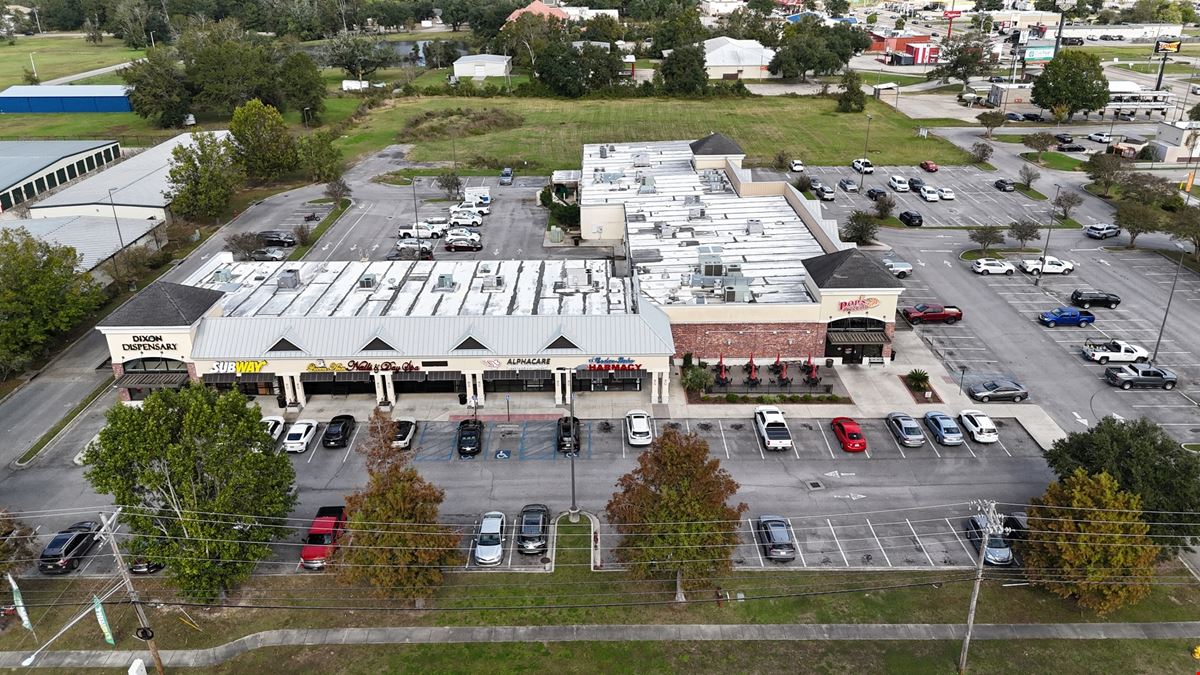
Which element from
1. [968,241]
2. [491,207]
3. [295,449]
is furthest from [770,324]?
[491,207]

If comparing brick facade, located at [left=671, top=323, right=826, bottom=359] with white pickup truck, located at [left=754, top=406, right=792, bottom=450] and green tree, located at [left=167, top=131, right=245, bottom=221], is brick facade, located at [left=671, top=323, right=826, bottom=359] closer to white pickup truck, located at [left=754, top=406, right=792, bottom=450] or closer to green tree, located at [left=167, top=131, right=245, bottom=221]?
white pickup truck, located at [left=754, top=406, right=792, bottom=450]

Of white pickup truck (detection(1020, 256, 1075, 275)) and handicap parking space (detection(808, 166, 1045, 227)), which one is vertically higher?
handicap parking space (detection(808, 166, 1045, 227))

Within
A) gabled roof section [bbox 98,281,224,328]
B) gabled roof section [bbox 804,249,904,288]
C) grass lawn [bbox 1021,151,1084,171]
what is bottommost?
gabled roof section [bbox 98,281,224,328]

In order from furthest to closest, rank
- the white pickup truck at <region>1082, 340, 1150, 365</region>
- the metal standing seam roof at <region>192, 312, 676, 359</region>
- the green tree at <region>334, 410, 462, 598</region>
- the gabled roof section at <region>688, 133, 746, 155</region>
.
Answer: the gabled roof section at <region>688, 133, 746, 155</region> → the white pickup truck at <region>1082, 340, 1150, 365</region> → the metal standing seam roof at <region>192, 312, 676, 359</region> → the green tree at <region>334, 410, 462, 598</region>

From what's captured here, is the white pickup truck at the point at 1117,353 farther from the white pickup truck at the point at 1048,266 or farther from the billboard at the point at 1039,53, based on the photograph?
the billboard at the point at 1039,53

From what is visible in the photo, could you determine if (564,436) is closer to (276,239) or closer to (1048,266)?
(276,239)

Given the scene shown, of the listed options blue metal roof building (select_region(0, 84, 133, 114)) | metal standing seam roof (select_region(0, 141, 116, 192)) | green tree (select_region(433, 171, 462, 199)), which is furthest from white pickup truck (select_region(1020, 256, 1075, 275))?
blue metal roof building (select_region(0, 84, 133, 114))

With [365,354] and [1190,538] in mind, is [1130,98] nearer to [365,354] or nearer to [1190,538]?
[1190,538]

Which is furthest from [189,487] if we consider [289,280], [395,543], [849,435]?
[849,435]
